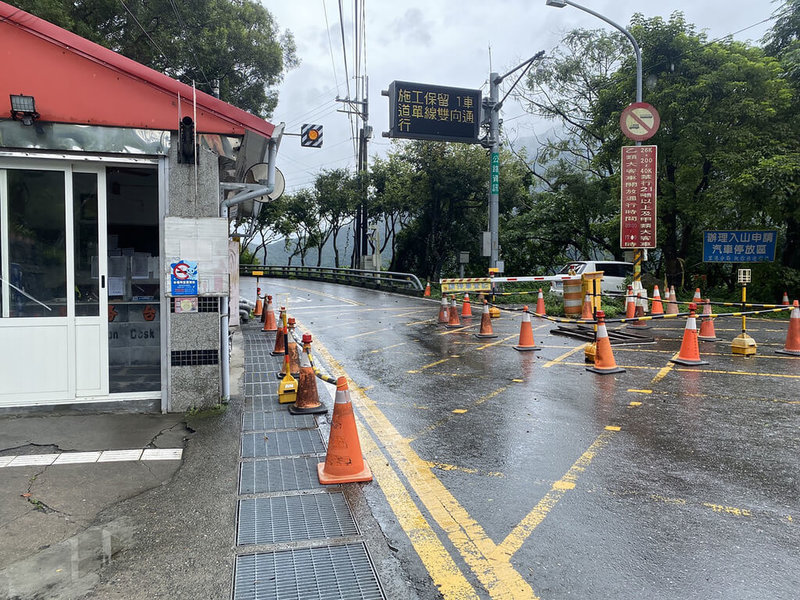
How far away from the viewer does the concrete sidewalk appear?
3119mm

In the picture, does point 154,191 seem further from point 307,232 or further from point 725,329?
point 307,232

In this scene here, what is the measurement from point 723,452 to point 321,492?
12.2ft

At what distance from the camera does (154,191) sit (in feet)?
23.7

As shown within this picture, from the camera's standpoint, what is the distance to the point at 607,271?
72.4 ft

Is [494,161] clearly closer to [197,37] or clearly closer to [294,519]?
[197,37]

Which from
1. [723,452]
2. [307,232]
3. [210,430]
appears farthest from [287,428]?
[307,232]

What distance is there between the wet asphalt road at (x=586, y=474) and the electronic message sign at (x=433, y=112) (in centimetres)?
1214

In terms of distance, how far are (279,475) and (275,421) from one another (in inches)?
62.2

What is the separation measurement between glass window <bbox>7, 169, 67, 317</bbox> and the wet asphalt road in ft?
12.1

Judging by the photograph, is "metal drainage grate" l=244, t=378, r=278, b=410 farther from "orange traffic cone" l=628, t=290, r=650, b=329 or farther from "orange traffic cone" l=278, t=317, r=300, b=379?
"orange traffic cone" l=628, t=290, r=650, b=329

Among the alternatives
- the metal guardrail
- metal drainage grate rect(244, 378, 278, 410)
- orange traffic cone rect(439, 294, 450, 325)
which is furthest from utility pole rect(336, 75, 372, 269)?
metal drainage grate rect(244, 378, 278, 410)

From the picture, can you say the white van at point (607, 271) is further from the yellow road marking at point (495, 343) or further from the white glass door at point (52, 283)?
the white glass door at point (52, 283)

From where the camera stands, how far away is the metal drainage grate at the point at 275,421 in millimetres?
5961

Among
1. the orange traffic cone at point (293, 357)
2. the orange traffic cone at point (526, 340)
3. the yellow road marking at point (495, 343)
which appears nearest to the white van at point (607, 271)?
the yellow road marking at point (495, 343)
